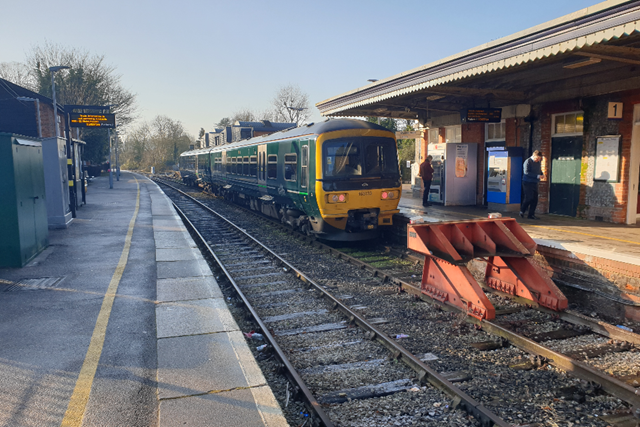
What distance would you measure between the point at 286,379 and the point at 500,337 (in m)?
2.67

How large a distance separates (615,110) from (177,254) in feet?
32.3

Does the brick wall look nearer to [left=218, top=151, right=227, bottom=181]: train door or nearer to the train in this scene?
the train

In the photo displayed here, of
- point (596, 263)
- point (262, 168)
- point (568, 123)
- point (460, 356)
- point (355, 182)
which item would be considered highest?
point (568, 123)

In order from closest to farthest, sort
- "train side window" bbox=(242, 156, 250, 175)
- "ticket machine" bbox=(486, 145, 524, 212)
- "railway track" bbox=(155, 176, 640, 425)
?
1. "railway track" bbox=(155, 176, 640, 425)
2. "ticket machine" bbox=(486, 145, 524, 212)
3. "train side window" bbox=(242, 156, 250, 175)

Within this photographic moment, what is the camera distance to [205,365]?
4.56m

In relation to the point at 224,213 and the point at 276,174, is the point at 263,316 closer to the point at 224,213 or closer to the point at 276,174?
the point at 276,174

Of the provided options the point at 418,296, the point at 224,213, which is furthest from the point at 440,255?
the point at 224,213

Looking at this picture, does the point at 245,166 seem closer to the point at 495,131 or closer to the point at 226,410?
the point at 495,131

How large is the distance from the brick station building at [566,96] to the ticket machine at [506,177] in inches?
19.7

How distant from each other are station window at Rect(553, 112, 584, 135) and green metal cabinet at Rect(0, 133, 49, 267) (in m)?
11.9

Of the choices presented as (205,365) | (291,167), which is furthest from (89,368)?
(291,167)

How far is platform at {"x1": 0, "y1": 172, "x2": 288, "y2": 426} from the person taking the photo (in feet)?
12.3

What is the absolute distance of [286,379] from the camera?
4578 mm

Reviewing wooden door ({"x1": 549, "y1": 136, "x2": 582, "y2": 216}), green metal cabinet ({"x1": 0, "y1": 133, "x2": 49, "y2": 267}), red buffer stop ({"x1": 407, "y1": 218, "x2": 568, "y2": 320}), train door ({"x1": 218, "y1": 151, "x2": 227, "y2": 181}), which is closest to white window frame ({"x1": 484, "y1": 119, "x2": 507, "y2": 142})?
wooden door ({"x1": 549, "y1": 136, "x2": 582, "y2": 216})
